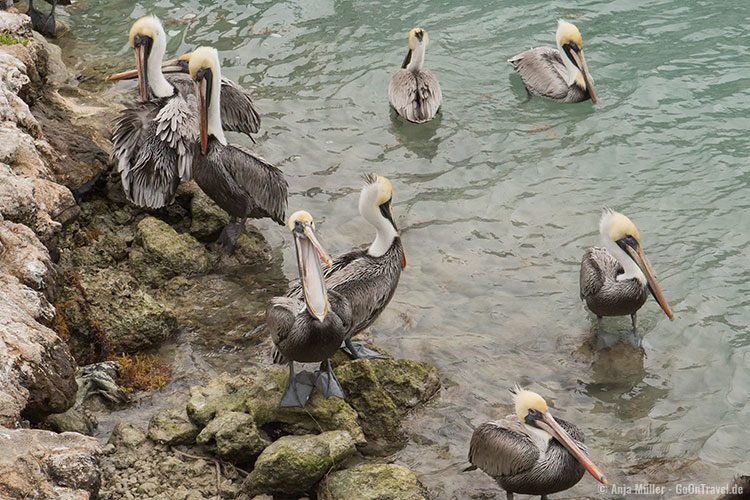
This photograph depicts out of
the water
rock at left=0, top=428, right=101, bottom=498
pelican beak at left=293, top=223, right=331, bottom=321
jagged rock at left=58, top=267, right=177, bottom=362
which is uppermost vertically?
rock at left=0, top=428, right=101, bottom=498

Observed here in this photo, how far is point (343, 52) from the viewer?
31.3ft

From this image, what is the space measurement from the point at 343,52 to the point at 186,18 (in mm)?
2388

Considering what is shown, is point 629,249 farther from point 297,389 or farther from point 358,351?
point 297,389

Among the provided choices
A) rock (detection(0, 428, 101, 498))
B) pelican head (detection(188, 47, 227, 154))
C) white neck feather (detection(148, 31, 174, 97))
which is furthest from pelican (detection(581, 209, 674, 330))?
white neck feather (detection(148, 31, 174, 97))

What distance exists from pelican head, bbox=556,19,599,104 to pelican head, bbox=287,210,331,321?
464 cm

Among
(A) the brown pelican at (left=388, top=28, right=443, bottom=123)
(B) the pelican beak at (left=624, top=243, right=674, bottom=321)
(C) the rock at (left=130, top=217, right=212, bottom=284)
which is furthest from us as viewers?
(A) the brown pelican at (left=388, top=28, right=443, bottom=123)

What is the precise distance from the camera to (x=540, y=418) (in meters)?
4.59

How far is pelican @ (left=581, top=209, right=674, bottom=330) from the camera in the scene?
5.68 meters

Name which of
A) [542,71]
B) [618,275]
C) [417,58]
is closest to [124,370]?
[618,275]

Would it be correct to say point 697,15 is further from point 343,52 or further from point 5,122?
point 5,122

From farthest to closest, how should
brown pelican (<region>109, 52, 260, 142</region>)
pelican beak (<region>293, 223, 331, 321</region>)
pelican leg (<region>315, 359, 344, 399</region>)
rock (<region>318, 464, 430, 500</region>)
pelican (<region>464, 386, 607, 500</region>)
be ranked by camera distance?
brown pelican (<region>109, 52, 260, 142</region>) < pelican leg (<region>315, 359, 344, 399</region>) < pelican beak (<region>293, 223, 331, 321</region>) < pelican (<region>464, 386, 607, 500</region>) < rock (<region>318, 464, 430, 500</region>)

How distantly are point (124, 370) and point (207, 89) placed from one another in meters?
2.49

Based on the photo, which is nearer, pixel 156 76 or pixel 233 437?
pixel 233 437

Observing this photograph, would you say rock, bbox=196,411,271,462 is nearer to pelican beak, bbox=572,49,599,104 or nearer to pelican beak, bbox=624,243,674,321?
pelican beak, bbox=624,243,674,321
